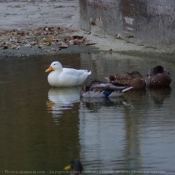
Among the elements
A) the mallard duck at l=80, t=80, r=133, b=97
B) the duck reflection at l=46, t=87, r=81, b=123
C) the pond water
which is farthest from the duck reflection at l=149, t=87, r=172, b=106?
the duck reflection at l=46, t=87, r=81, b=123

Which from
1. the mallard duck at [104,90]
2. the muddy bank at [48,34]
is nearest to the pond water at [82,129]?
the mallard duck at [104,90]

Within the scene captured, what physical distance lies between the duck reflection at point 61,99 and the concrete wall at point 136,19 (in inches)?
138

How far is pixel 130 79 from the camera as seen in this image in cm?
1132

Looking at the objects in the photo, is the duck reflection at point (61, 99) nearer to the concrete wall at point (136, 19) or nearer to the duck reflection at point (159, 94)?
the duck reflection at point (159, 94)

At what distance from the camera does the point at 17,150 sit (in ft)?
25.9

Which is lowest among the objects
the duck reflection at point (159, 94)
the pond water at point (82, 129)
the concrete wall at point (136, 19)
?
the duck reflection at point (159, 94)

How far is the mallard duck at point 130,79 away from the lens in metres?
11.2

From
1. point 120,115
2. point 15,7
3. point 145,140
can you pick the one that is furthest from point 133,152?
point 15,7

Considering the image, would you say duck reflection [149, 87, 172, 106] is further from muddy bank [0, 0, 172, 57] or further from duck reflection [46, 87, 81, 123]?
muddy bank [0, 0, 172, 57]

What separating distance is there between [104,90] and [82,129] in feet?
6.62

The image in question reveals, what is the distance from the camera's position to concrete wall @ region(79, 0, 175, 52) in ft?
47.4

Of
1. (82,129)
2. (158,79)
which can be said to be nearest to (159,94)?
(158,79)

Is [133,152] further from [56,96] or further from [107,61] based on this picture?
[107,61]

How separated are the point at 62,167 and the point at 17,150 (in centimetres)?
90
